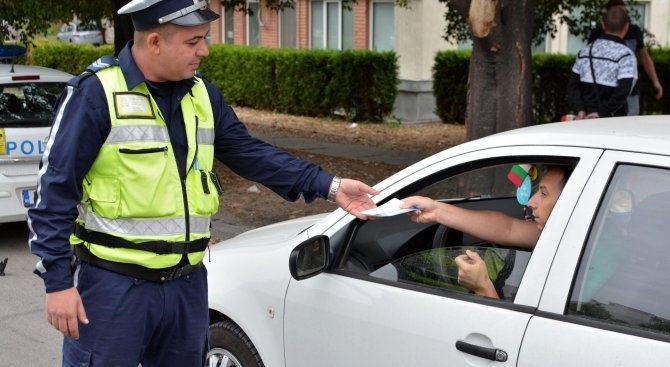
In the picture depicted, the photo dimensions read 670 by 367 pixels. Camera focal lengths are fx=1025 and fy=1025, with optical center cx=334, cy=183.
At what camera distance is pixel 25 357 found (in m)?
6.16

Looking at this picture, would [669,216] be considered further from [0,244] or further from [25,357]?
[0,244]

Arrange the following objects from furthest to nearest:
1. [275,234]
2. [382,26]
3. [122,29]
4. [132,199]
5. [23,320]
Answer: [382,26] → [122,29] → [23,320] → [275,234] → [132,199]

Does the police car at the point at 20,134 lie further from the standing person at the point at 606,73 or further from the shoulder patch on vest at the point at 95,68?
the shoulder patch on vest at the point at 95,68

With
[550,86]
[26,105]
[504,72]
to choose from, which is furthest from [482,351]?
[550,86]

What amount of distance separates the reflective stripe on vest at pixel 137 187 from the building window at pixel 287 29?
21.6 metres

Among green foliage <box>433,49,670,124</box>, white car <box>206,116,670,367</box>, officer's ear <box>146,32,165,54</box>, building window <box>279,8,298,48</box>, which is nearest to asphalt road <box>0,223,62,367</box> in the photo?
white car <box>206,116,670,367</box>

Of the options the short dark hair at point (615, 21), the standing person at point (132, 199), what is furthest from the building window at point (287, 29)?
the standing person at point (132, 199)

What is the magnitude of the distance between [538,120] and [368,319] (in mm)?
14389

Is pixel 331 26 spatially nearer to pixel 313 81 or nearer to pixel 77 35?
pixel 313 81

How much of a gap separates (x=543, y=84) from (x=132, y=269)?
48.9 ft

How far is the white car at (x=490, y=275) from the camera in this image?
3.17m

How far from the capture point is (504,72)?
8844 millimetres

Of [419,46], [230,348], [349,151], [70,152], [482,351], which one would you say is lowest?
[349,151]

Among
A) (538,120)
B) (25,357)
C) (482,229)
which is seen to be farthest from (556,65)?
(482,229)
